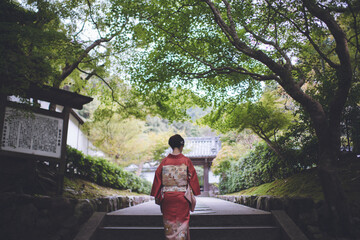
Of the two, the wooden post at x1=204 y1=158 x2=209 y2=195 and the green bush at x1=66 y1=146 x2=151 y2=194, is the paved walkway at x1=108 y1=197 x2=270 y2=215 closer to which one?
the green bush at x1=66 y1=146 x2=151 y2=194

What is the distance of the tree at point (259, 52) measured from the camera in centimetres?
495

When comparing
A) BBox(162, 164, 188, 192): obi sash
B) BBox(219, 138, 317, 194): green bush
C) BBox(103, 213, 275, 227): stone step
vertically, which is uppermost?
BBox(219, 138, 317, 194): green bush

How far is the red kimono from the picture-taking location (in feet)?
12.8

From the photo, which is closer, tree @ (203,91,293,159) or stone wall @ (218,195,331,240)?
stone wall @ (218,195,331,240)

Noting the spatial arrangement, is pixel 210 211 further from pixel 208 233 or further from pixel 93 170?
pixel 93 170

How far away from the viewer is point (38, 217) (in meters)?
4.60

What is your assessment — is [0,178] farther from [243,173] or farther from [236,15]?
[243,173]

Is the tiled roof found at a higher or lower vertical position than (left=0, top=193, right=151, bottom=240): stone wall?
higher

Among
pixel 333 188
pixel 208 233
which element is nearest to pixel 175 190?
pixel 208 233

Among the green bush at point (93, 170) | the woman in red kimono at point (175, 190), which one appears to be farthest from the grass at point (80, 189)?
the woman in red kimono at point (175, 190)

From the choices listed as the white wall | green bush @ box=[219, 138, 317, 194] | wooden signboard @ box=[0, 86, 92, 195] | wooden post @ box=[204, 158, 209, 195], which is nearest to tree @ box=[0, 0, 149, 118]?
wooden signboard @ box=[0, 86, 92, 195]

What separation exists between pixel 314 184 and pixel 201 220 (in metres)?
3.27

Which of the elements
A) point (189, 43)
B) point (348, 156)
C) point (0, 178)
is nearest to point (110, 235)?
point (0, 178)

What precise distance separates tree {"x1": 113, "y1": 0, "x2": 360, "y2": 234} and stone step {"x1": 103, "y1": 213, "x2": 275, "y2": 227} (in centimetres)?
131
